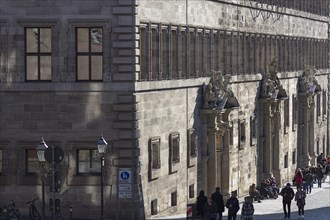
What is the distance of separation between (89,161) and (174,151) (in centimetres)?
701

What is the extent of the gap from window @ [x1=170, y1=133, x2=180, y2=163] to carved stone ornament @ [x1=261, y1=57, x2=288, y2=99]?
772 inches

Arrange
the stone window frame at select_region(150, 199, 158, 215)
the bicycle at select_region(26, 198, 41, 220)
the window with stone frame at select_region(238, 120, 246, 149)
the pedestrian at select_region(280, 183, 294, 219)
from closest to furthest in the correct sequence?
1. the bicycle at select_region(26, 198, 41, 220)
2. the stone window frame at select_region(150, 199, 158, 215)
3. the pedestrian at select_region(280, 183, 294, 219)
4. the window with stone frame at select_region(238, 120, 246, 149)

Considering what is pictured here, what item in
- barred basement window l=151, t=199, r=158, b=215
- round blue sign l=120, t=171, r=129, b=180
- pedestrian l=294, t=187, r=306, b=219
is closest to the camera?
round blue sign l=120, t=171, r=129, b=180

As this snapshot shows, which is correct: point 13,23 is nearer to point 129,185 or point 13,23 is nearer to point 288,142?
point 129,185

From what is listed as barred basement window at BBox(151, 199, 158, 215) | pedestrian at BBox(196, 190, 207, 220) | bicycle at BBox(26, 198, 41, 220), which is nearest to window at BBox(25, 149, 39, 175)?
bicycle at BBox(26, 198, 41, 220)

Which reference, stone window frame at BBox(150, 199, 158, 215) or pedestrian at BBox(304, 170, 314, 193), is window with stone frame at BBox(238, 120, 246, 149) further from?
stone window frame at BBox(150, 199, 158, 215)

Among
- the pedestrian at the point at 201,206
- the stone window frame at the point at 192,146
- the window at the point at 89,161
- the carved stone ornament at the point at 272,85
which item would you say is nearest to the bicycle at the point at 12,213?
the window at the point at 89,161

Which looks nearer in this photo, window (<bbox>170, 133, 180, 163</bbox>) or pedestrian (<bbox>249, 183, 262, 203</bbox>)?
window (<bbox>170, 133, 180, 163</bbox>)

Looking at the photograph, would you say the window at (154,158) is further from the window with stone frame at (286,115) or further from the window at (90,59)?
the window with stone frame at (286,115)

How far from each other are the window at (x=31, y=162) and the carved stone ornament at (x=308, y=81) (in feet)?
136

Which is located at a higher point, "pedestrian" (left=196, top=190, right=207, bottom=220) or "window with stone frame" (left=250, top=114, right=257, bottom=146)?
"window with stone frame" (left=250, top=114, right=257, bottom=146)

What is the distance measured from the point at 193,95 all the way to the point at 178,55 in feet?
11.0

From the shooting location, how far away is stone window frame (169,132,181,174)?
195 feet

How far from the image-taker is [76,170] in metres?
54.1
